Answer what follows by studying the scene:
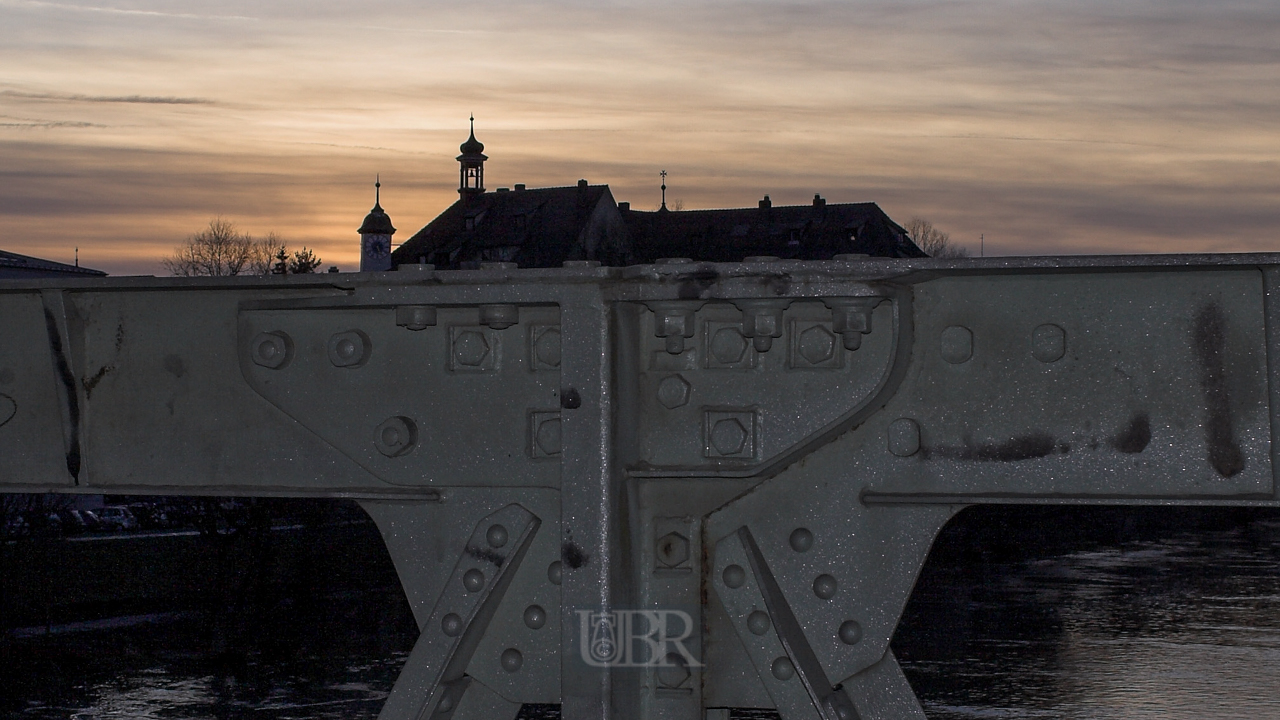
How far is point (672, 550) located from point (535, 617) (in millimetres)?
320

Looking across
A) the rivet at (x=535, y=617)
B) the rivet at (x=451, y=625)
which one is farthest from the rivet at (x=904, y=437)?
the rivet at (x=451, y=625)

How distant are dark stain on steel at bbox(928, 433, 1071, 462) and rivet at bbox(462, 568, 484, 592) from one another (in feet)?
3.28

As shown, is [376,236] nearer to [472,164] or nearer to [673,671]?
[472,164]

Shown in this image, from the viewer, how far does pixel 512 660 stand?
275 centimetres

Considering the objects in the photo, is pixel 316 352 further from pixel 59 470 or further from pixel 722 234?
pixel 722 234

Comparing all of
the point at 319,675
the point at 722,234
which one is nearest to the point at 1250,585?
the point at 319,675

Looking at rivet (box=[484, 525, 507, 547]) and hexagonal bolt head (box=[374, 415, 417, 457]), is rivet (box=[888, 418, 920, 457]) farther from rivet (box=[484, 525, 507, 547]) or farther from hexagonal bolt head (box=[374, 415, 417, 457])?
hexagonal bolt head (box=[374, 415, 417, 457])

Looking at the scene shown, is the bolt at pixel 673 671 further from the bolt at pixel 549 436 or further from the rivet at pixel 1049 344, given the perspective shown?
the rivet at pixel 1049 344

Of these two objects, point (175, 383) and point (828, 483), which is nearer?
point (828, 483)

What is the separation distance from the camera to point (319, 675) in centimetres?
1555

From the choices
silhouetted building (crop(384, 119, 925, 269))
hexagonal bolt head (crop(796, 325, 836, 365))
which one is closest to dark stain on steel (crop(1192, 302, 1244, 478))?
hexagonal bolt head (crop(796, 325, 836, 365))

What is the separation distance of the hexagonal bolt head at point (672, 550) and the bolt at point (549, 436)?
291 mm

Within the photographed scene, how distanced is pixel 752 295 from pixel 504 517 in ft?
2.32

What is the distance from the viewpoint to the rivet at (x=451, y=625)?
107 inches
